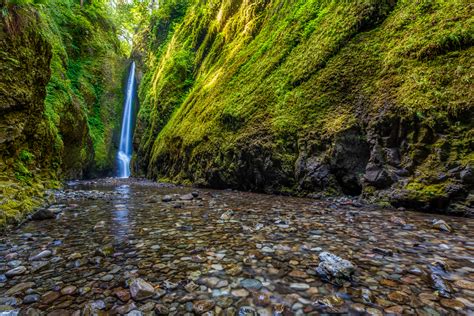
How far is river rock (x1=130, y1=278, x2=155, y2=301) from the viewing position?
1.74m

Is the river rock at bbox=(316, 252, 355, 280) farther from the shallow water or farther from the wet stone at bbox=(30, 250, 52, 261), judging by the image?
the wet stone at bbox=(30, 250, 52, 261)

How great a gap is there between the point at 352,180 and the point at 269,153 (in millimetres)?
2467

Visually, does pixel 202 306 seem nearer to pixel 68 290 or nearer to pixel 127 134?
pixel 68 290

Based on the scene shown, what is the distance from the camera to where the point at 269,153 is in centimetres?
707

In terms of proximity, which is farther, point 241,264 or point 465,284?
point 241,264

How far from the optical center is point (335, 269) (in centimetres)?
194

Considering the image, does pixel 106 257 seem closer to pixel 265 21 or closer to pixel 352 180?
pixel 352 180

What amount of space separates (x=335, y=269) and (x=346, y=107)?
4636 mm

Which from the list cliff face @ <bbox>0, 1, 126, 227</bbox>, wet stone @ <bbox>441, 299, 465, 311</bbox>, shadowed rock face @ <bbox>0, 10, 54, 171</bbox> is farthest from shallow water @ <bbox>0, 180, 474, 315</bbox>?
shadowed rock face @ <bbox>0, 10, 54, 171</bbox>

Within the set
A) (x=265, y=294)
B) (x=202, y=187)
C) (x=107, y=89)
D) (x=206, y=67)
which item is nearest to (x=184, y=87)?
(x=206, y=67)

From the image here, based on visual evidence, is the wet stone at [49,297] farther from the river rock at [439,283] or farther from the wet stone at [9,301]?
the river rock at [439,283]

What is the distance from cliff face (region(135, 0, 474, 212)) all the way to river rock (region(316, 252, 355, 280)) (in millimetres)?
2873

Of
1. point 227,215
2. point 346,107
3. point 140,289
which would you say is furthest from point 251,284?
point 346,107

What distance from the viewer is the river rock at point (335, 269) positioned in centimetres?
190
